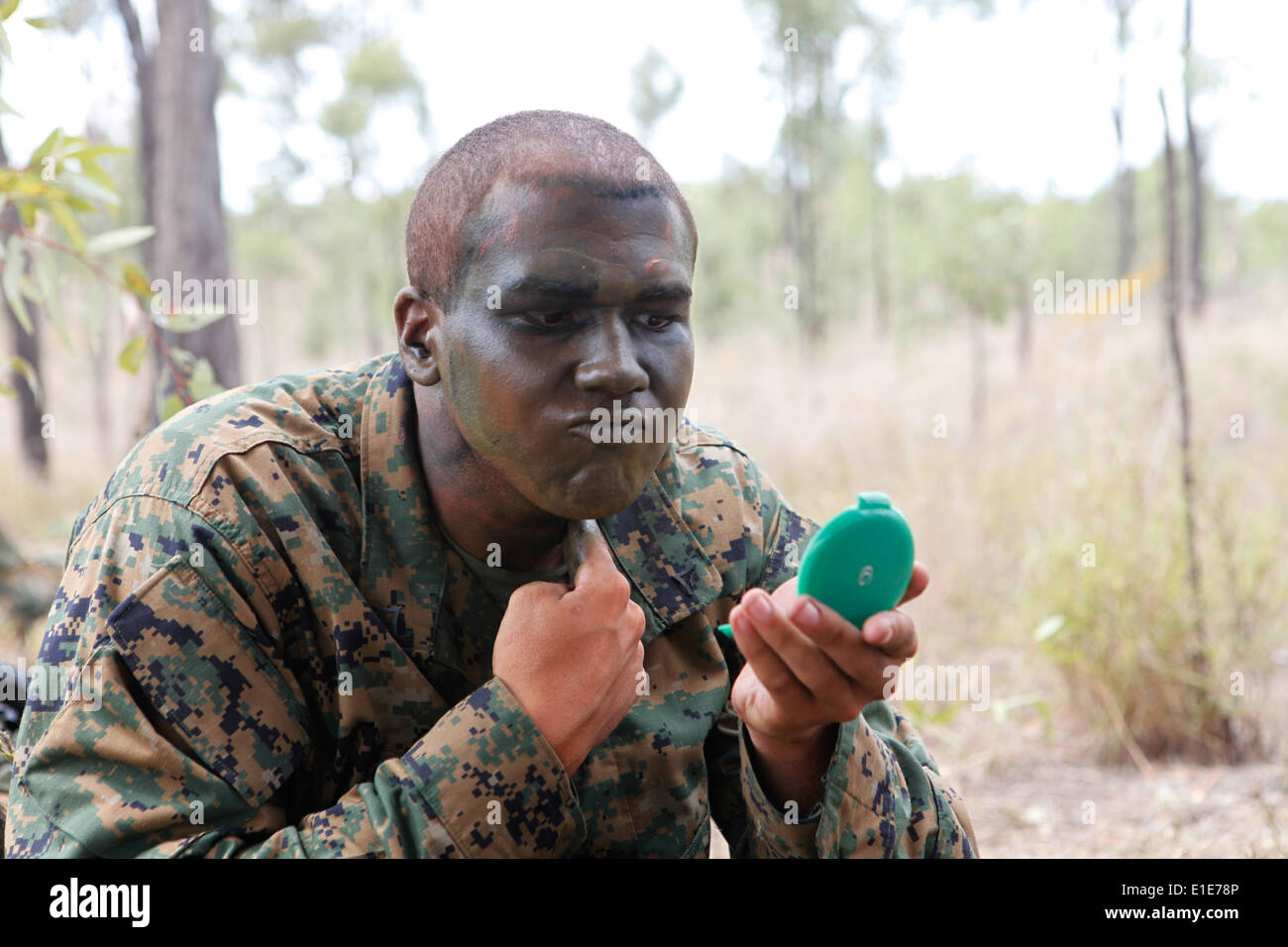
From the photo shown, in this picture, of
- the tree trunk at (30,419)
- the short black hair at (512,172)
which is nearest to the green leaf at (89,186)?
the short black hair at (512,172)

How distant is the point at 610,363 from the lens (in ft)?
5.03

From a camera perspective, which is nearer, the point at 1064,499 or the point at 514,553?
the point at 514,553

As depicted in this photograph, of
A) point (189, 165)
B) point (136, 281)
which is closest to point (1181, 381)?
point (136, 281)

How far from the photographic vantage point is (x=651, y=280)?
5.20 feet

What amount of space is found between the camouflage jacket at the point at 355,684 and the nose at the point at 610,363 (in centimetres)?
42

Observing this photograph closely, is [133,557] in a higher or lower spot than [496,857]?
higher

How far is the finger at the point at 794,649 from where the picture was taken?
1.29m

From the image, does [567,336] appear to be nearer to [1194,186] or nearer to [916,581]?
[916,581]

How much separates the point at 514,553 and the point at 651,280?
0.56 m

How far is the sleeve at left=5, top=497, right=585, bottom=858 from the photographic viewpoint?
1.36 m

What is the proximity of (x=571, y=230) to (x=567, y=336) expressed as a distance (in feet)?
0.51

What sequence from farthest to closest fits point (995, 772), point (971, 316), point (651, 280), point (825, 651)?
point (971, 316) < point (995, 772) < point (651, 280) < point (825, 651)
